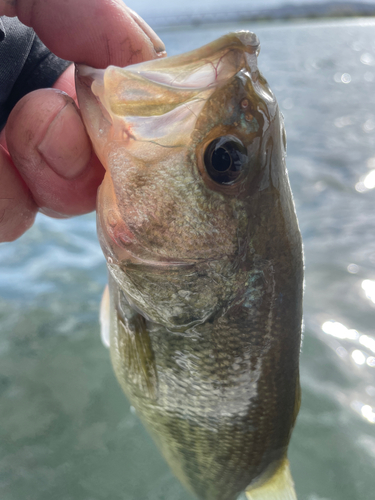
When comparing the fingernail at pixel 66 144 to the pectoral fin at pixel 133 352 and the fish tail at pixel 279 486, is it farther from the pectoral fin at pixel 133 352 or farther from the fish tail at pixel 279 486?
the fish tail at pixel 279 486

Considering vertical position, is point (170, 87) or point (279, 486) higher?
point (170, 87)

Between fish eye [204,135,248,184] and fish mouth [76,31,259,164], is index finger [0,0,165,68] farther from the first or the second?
fish eye [204,135,248,184]

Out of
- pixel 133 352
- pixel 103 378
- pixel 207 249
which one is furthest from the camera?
pixel 103 378

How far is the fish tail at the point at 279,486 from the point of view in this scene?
183 cm

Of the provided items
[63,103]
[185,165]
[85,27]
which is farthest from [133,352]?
[85,27]

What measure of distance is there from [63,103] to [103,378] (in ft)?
7.39

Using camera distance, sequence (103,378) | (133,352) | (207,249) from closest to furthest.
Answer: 1. (207,249)
2. (133,352)
3. (103,378)

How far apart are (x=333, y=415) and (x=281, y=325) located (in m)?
1.68

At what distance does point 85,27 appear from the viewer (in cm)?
145

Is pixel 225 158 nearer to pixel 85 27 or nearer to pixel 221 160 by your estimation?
pixel 221 160

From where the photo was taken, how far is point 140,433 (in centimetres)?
273

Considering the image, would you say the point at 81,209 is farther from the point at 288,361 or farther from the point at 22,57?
the point at 288,361

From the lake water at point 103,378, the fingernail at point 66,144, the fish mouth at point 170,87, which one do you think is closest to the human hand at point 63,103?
the fingernail at point 66,144

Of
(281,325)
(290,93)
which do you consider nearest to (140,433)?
(281,325)
